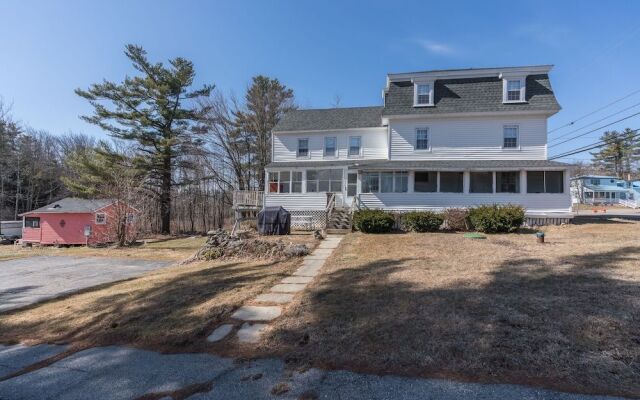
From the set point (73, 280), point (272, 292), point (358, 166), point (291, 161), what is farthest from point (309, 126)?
point (272, 292)

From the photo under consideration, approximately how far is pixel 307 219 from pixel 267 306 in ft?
47.2

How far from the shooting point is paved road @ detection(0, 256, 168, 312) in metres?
9.55

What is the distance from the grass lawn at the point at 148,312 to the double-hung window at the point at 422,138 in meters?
12.8

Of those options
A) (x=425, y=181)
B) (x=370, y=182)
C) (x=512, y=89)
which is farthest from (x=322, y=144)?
(x=512, y=89)

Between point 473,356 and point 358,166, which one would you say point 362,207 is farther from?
point 473,356

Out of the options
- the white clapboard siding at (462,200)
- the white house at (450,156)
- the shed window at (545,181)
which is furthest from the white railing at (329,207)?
the shed window at (545,181)

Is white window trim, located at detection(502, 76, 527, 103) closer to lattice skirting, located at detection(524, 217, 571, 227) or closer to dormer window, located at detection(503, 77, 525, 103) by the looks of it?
dormer window, located at detection(503, 77, 525, 103)

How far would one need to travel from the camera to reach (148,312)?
6.36m

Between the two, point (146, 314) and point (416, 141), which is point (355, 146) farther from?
point (146, 314)

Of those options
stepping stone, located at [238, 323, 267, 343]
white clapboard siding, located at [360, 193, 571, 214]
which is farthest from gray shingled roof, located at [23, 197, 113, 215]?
stepping stone, located at [238, 323, 267, 343]

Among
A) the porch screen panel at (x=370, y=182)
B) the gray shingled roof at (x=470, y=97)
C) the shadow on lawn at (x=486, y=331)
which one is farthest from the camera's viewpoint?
the porch screen panel at (x=370, y=182)

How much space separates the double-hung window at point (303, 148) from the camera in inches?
892

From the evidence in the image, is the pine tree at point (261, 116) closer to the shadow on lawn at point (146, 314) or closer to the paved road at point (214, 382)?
the shadow on lawn at point (146, 314)

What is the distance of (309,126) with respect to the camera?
22.7m
